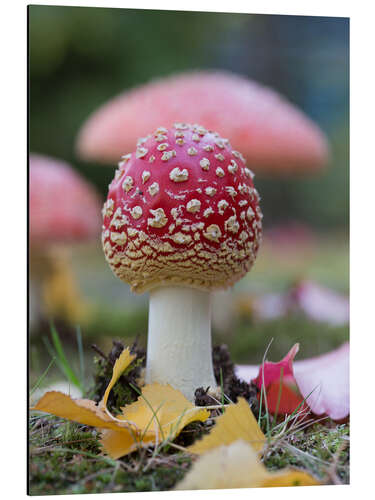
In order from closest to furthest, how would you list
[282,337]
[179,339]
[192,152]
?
[192,152] → [179,339] → [282,337]

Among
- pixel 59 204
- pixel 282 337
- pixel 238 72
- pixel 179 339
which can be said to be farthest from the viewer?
pixel 59 204

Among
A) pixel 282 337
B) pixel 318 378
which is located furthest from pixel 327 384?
pixel 282 337

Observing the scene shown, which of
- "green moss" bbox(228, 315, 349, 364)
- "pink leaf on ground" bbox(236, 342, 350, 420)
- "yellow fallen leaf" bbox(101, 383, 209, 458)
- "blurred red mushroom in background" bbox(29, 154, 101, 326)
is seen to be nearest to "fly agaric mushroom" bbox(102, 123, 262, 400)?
"yellow fallen leaf" bbox(101, 383, 209, 458)

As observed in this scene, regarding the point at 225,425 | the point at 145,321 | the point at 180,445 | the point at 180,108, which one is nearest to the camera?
the point at 225,425

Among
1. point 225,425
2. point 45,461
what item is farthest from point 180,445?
point 45,461

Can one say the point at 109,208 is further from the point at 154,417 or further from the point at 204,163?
the point at 154,417
